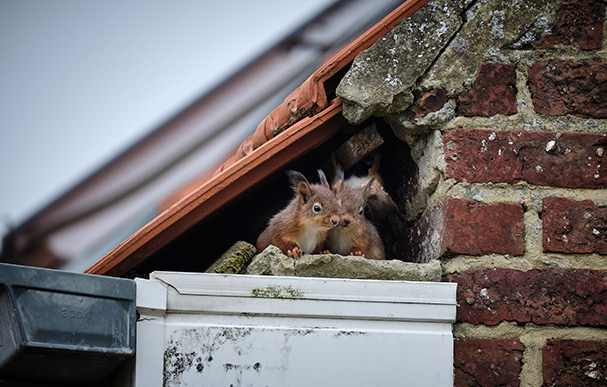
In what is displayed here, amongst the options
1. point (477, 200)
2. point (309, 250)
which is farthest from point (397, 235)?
point (477, 200)

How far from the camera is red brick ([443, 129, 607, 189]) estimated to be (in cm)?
221

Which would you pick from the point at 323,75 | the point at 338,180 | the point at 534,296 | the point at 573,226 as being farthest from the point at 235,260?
the point at 573,226

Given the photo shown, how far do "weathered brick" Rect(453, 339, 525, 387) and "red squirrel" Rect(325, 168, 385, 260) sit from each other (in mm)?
611

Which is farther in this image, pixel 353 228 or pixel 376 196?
pixel 376 196

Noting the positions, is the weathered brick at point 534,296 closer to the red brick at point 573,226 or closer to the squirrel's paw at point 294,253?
the red brick at point 573,226

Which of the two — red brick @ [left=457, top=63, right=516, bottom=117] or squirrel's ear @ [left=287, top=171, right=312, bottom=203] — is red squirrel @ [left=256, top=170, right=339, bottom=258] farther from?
red brick @ [left=457, top=63, right=516, bottom=117]

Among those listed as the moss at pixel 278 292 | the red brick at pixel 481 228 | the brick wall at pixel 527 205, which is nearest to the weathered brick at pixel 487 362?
the brick wall at pixel 527 205

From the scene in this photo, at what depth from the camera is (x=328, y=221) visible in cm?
252

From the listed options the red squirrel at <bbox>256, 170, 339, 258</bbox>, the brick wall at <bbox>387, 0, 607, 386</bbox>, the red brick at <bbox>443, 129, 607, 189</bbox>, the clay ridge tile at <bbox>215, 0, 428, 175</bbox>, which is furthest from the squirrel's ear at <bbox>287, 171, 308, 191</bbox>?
the red brick at <bbox>443, 129, 607, 189</bbox>

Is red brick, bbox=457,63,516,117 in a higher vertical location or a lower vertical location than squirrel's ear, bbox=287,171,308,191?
higher

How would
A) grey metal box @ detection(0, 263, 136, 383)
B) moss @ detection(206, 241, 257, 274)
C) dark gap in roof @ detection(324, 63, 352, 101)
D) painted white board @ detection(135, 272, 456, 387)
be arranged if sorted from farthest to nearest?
dark gap in roof @ detection(324, 63, 352, 101)
moss @ detection(206, 241, 257, 274)
painted white board @ detection(135, 272, 456, 387)
grey metal box @ detection(0, 263, 136, 383)

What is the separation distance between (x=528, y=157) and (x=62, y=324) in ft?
5.32

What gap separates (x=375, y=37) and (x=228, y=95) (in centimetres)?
209

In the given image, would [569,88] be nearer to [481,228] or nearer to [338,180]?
[481,228]
